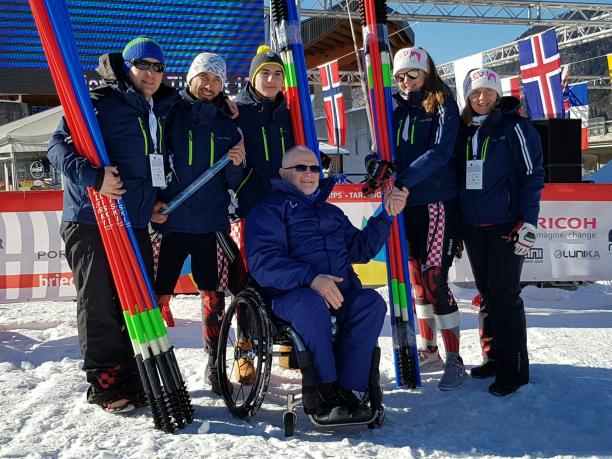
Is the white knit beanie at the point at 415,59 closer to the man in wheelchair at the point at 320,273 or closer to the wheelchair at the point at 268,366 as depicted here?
the man in wheelchair at the point at 320,273

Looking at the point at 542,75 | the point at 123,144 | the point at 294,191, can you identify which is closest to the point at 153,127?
the point at 123,144

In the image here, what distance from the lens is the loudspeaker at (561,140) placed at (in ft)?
20.8

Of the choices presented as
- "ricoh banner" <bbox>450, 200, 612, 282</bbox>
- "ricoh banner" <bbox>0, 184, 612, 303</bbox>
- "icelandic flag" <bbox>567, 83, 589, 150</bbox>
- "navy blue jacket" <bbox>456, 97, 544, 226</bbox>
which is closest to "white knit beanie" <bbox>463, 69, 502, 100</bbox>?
"navy blue jacket" <bbox>456, 97, 544, 226</bbox>

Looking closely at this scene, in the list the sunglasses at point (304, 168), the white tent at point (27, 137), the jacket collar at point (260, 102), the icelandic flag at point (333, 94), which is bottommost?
the sunglasses at point (304, 168)

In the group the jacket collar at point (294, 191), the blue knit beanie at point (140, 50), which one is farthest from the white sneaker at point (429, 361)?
the blue knit beanie at point (140, 50)

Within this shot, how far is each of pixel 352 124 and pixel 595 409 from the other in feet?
60.0

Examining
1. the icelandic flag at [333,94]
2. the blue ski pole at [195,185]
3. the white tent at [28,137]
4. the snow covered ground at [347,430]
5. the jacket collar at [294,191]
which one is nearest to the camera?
the snow covered ground at [347,430]

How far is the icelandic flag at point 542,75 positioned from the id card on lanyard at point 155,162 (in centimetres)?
868

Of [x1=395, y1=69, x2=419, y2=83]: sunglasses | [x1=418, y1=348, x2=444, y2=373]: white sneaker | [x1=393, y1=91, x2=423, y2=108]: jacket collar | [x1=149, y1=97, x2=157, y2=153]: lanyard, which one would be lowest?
[x1=418, y1=348, x2=444, y2=373]: white sneaker

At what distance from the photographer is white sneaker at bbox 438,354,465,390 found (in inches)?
121

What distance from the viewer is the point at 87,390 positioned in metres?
2.92

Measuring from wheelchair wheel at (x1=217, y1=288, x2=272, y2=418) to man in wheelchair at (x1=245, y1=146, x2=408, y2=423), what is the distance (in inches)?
3.4

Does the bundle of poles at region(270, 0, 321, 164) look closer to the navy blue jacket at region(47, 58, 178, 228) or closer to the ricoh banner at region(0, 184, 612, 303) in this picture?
the navy blue jacket at region(47, 58, 178, 228)

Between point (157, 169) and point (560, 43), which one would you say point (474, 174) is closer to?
point (157, 169)
